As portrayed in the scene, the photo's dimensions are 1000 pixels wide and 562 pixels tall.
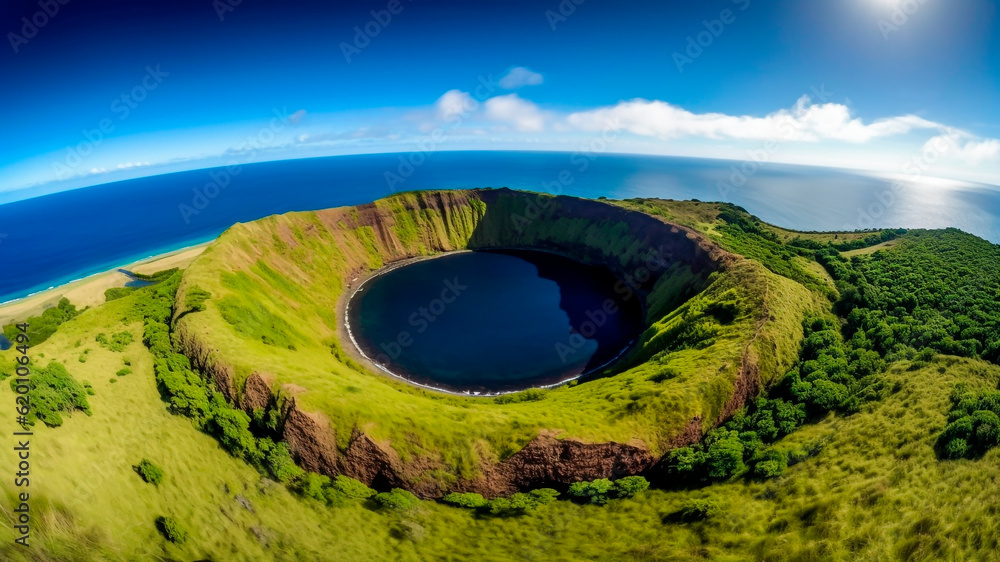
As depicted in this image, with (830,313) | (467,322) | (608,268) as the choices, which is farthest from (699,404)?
(608,268)

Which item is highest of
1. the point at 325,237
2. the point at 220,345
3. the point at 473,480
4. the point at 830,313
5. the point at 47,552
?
the point at 325,237

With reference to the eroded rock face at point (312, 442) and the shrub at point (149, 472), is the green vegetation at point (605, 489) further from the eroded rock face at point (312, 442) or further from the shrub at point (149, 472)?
the shrub at point (149, 472)

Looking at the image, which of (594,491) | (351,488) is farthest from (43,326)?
(594,491)

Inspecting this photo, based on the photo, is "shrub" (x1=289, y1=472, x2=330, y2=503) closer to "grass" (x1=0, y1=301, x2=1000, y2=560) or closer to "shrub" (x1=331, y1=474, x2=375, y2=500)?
"grass" (x1=0, y1=301, x2=1000, y2=560)

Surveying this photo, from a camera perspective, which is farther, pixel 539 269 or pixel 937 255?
pixel 539 269

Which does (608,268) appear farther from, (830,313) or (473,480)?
(473,480)

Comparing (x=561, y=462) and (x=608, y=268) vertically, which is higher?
(x=608, y=268)

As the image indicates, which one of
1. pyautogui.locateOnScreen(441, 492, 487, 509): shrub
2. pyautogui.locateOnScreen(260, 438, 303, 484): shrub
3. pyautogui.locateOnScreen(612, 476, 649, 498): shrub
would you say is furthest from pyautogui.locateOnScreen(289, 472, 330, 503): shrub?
pyautogui.locateOnScreen(612, 476, 649, 498): shrub
